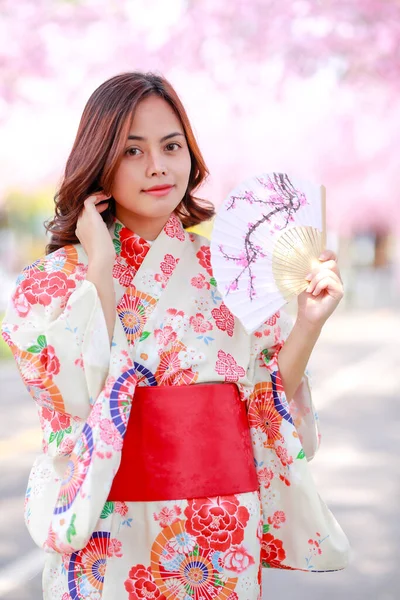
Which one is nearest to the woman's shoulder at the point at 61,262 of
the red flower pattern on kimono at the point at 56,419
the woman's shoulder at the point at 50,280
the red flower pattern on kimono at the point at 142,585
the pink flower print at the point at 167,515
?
the woman's shoulder at the point at 50,280

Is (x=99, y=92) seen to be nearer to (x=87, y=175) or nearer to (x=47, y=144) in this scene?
(x=87, y=175)

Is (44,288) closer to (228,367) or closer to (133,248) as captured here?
(133,248)

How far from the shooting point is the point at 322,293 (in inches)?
87.8

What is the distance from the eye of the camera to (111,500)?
6.87 feet

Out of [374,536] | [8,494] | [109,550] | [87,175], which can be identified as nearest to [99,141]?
[87,175]

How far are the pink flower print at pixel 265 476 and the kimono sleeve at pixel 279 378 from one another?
139 mm

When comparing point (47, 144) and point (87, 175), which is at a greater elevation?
point (47, 144)

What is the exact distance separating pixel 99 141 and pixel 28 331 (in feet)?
1.56

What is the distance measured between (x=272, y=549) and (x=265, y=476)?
0.18 m

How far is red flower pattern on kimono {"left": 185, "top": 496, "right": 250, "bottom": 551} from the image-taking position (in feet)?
6.89

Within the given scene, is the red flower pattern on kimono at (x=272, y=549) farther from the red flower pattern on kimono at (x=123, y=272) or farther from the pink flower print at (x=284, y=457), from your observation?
the red flower pattern on kimono at (x=123, y=272)

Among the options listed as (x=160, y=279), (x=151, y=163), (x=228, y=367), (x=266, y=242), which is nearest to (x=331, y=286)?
(x=266, y=242)

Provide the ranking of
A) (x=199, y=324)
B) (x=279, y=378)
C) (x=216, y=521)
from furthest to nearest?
(x=279, y=378) → (x=199, y=324) → (x=216, y=521)

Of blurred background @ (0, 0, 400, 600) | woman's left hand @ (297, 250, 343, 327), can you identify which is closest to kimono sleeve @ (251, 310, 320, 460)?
woman's left hand @ (297, 250, 343, 327)
